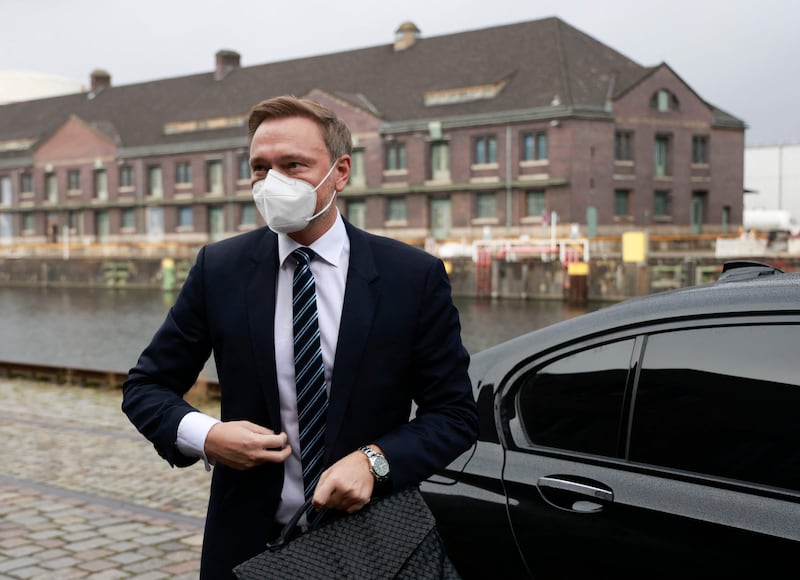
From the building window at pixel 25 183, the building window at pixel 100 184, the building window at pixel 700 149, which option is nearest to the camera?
the building window at pixel 700 149

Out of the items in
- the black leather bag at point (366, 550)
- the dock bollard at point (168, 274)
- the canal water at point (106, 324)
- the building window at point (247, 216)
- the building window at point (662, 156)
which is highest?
the building window at point (662, 156)

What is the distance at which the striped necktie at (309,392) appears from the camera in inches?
87.7

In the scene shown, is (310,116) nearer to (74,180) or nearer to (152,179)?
(152,179)

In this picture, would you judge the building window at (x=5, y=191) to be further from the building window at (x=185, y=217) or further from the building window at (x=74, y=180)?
the building window at (x=185, y=217)

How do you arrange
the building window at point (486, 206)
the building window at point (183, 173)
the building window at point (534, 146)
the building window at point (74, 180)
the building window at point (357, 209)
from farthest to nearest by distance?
1. the building window at point (74, 180)
2. the building window at point (183, 173)
3. the building window at point (357, 209)
4. the building window at point (486, 206)
5. the building window at point (534, 146)

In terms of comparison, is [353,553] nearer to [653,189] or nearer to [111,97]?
[653,189]

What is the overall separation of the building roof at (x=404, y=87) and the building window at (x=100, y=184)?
8.73ft

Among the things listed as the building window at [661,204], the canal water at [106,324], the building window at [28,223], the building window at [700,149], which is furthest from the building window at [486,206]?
the building window at [28,223]

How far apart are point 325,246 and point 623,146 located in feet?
166

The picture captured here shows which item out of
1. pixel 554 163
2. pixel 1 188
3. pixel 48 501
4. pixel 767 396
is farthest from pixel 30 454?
pixel 1 188

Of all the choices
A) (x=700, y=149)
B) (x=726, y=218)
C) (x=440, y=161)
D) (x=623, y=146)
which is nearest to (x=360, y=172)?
(x=440, y=161)

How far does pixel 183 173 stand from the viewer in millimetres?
62719

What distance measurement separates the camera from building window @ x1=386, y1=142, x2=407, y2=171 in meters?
54.0

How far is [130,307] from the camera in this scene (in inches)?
1721
